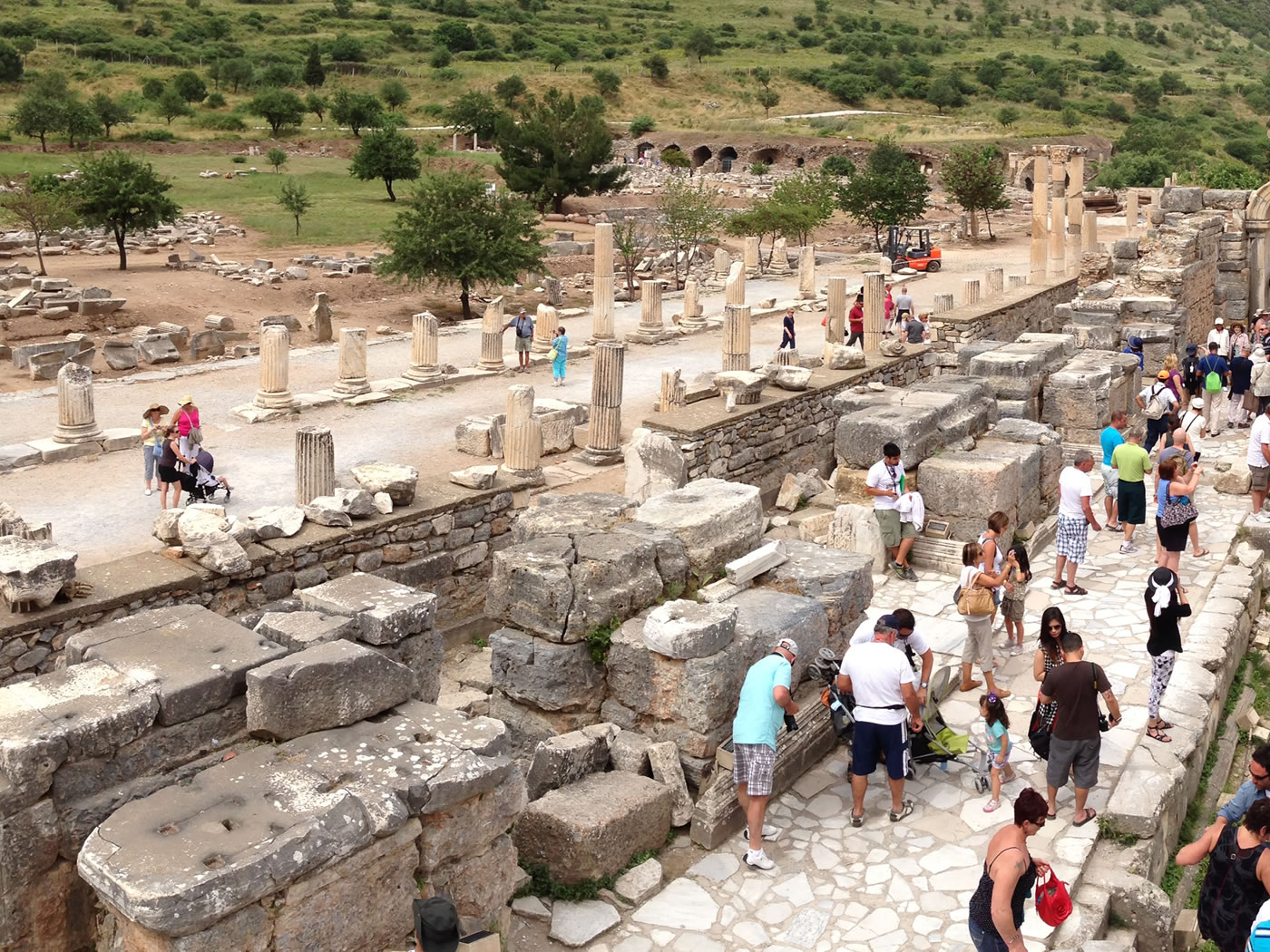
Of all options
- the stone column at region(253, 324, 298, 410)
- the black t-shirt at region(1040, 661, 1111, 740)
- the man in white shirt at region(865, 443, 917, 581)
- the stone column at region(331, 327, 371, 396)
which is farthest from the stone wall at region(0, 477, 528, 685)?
the stone column at region(331, 327, 371, 396)

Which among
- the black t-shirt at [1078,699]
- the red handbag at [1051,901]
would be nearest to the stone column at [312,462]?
the black t-shirt at [1078,699]

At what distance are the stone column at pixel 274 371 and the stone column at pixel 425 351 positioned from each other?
2641 mm

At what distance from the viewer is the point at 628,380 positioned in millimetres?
22359

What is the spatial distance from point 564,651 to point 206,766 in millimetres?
2662

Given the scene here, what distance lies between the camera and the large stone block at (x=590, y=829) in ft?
22.6

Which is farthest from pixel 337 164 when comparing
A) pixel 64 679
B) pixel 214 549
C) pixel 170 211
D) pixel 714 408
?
pixel 64 679

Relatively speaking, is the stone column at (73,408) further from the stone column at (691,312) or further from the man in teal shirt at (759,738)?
the stone column at (691,312)

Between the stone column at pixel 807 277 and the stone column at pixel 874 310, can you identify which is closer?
the stone column at pixel 874 310

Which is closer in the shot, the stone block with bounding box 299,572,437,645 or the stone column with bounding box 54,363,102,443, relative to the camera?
the stone block with bounding box 299,572,437,645

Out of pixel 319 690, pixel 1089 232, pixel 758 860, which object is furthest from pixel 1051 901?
pixel 1089 232

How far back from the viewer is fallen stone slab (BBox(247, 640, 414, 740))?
607 centimetres

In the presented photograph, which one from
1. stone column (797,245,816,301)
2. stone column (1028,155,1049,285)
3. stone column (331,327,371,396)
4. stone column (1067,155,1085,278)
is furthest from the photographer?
stone column (797,245,816,301)

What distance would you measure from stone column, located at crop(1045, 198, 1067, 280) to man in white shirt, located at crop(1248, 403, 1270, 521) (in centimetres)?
1517

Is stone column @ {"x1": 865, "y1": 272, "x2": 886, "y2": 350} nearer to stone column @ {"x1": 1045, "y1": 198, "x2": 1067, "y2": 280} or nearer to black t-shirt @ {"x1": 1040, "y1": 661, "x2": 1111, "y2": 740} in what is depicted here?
stone column @ {"x1": 1045, "y1": 198, "x2": 1067, "y2": 280}
